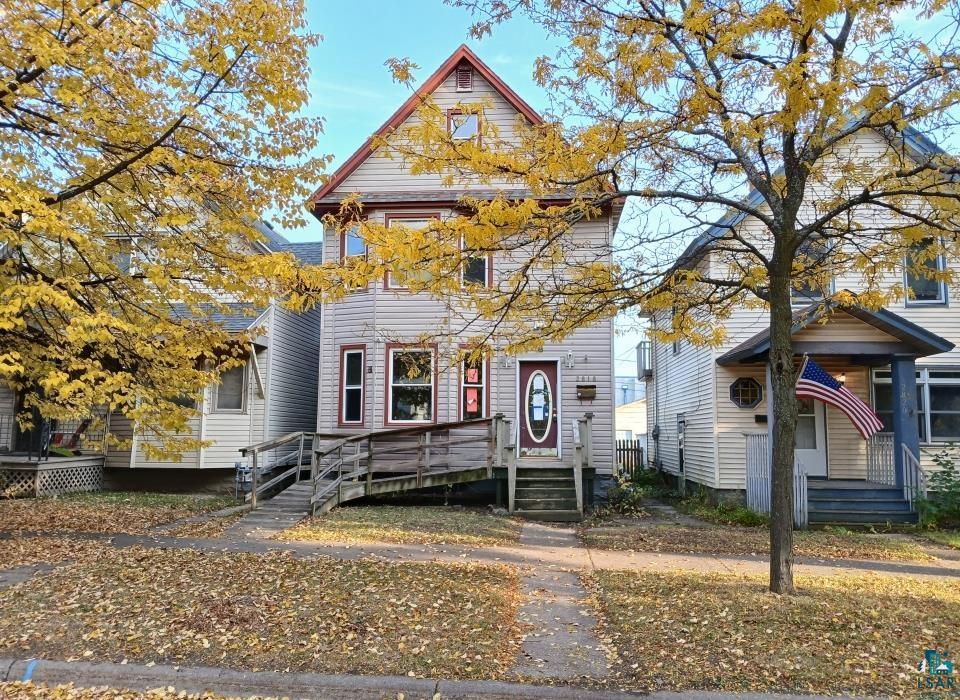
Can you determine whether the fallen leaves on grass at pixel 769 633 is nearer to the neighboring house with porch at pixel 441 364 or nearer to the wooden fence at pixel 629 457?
the neighboring house with porch at pixel 441 364

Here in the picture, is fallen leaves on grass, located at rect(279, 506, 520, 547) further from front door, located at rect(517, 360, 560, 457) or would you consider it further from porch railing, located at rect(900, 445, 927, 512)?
porch railing, located at rect(900, 445, 927, 512)

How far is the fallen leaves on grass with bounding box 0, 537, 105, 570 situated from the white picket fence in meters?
11.1

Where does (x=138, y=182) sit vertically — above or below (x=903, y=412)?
above

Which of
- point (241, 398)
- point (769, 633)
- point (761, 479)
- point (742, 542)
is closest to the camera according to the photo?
point (769, 633)

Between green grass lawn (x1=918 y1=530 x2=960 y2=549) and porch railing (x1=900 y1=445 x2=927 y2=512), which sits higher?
porch railing (x1=900 y1=445 x2=927 y2=512)

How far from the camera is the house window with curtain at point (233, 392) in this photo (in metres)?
15.7

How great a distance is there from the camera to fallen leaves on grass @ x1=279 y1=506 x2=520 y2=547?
9625 millimetres

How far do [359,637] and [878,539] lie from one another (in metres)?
9.43

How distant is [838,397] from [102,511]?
44.0ft

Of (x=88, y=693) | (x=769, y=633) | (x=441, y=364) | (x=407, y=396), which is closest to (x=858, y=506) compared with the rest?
(x=769, y=633)

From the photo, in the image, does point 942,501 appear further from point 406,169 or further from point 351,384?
point 406,169

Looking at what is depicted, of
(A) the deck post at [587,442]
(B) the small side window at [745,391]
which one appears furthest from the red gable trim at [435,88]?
(B) the small side window at [745,391]

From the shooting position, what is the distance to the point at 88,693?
453cm

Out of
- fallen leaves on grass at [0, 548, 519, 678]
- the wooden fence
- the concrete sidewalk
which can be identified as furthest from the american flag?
the wooden fence
